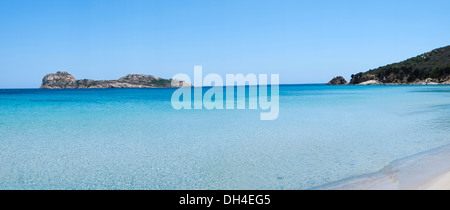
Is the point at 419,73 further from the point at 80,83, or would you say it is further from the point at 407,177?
the point at 80,83

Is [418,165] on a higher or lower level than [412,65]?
lower

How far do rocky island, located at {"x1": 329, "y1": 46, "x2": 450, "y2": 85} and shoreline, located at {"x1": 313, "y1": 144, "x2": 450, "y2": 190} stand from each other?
96776 mm

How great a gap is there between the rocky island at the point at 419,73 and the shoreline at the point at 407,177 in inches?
3810

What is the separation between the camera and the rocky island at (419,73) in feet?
287

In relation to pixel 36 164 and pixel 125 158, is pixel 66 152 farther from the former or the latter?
pixel 125 158

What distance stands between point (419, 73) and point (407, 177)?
110 metres

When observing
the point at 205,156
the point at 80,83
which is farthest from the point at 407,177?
the point at 80,83

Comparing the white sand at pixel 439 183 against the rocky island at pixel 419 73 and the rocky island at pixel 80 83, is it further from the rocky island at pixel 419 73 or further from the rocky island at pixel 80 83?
the rocky island at pixel 80 83

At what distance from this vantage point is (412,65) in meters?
104

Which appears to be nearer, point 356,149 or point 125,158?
point 125,158

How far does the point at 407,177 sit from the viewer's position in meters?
4.91
